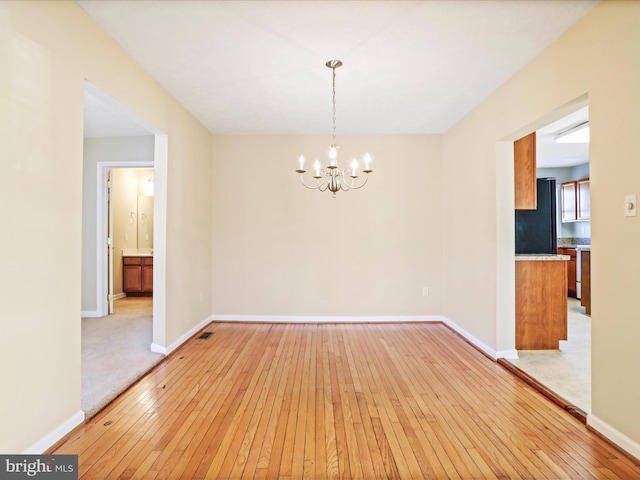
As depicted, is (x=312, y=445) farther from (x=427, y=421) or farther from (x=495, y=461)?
(x=495, y=461)

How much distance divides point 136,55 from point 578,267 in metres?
7.43

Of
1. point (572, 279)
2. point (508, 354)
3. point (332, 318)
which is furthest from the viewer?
point (572, 279)

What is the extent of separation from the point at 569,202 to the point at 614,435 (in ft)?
20.7

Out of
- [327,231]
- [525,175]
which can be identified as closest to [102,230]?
[327,231]

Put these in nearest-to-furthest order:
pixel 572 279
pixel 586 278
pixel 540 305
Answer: pixel 540 305
pixel 586 278
pixel 572 279

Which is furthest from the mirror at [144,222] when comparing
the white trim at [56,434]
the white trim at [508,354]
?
the white trim at [508,354]

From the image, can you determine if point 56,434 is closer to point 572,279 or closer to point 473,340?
point 473,340

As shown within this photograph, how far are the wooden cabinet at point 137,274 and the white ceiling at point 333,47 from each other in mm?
3909

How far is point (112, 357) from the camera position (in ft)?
10.8

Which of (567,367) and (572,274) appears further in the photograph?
(572,274)

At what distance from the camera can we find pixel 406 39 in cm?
251

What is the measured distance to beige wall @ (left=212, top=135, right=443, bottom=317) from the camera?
4910 millimetres

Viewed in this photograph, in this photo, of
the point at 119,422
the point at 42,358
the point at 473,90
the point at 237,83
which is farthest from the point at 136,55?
the point at 473,90

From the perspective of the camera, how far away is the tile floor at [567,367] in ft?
8.60
